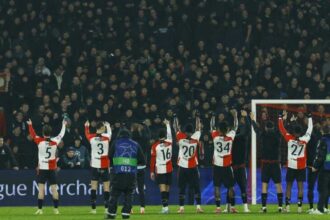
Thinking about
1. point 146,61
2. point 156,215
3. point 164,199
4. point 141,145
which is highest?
point 146,61

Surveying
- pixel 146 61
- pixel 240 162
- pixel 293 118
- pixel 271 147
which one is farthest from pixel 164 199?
pixel 146 61

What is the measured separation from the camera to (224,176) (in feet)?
97.2

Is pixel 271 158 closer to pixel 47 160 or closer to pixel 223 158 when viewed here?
pixel 223 158

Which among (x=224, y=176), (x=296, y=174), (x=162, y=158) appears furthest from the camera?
(x=162, y=158)

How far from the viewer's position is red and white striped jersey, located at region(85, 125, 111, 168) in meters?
29.7

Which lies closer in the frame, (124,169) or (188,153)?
(124,169)

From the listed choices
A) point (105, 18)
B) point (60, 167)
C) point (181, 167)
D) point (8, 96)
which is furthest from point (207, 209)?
point (105, 18)

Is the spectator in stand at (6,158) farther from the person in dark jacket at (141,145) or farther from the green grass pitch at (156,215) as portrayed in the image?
the person in dark jacket at (141,145)

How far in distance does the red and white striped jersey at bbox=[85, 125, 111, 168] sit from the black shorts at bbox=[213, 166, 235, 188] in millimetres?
2882

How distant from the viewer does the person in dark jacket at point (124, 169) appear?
83.9ft

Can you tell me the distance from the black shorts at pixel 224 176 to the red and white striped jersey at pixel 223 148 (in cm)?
13

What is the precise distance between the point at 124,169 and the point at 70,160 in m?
8.78

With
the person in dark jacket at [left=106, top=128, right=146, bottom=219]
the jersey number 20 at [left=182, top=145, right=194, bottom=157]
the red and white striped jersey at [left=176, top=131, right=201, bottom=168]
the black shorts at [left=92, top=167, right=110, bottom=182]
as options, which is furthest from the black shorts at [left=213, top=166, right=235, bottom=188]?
the person in dark jacket at [left=106, top=128, right=146, bottom=219]

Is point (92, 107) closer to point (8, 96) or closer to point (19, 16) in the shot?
point (8, 96)
